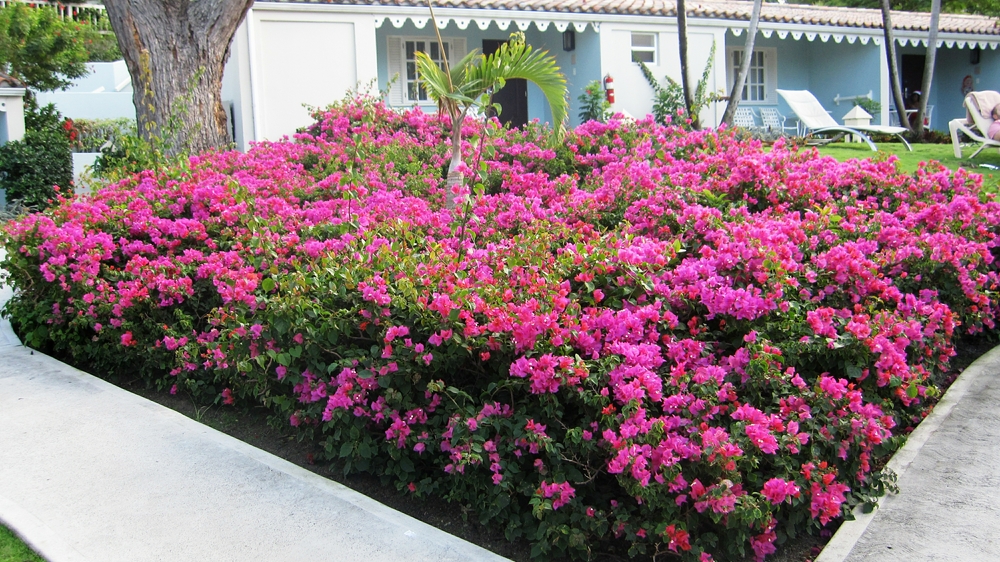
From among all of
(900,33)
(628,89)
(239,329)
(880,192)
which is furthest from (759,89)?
(239,329)

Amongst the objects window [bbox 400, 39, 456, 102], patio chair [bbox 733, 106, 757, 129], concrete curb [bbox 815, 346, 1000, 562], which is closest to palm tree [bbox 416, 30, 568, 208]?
concrete curb [bbox 815, 346, 1000, 562]

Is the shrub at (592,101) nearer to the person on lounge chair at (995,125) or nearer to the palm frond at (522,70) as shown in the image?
the person on lounge chair at (995,125)

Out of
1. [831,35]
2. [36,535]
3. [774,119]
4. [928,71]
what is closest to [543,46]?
[774,119]

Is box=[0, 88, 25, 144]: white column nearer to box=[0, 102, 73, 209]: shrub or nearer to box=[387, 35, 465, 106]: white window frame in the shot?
box=[0, 102, 73, 209]: shrub

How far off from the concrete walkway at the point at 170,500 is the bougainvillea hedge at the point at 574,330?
0.29m

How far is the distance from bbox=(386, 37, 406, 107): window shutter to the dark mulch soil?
1258 cm

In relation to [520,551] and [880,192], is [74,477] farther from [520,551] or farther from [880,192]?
[880,192]

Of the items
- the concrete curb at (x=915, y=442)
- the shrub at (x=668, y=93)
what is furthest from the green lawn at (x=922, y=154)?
the concrete curb at (x=915, y=442)

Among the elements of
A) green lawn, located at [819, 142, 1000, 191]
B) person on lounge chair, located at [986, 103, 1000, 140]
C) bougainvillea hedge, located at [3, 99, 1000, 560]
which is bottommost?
bougainvillea hedge, located at [3, 99, 1000, 560]

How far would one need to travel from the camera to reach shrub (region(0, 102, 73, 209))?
12.7 meters

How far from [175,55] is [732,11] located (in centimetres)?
1255

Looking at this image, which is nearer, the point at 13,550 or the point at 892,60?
the point at 13,550

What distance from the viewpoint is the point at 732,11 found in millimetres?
17547

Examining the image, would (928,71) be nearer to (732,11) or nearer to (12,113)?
(732,11)
